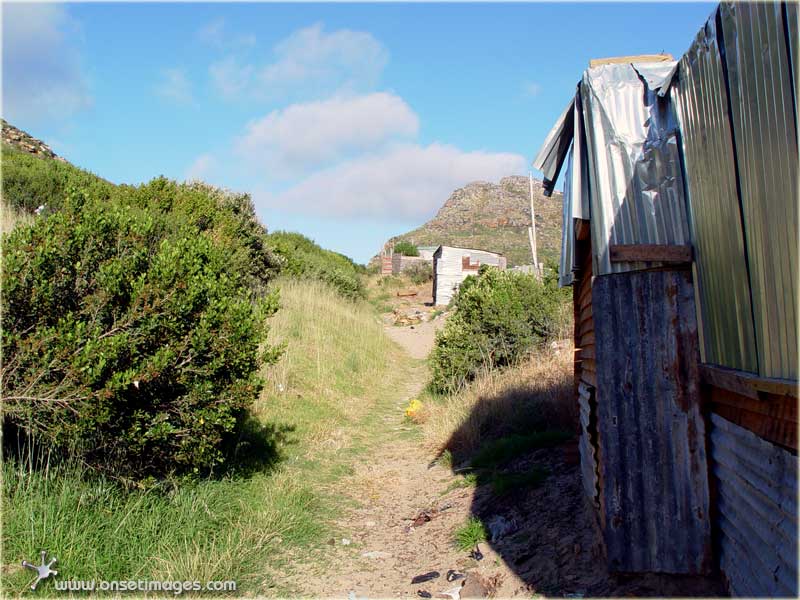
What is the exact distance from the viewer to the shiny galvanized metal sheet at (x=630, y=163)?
4.48 m

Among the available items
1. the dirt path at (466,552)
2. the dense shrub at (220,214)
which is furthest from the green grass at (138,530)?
the dense shrub at (220,214)

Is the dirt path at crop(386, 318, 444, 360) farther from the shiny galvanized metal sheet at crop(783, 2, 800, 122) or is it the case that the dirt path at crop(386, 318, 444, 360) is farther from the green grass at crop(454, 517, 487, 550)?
the shiny galvanized metal sheet at crop(783, 2, 800, 122)

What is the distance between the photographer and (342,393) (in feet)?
37.9

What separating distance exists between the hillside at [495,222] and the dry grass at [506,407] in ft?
114

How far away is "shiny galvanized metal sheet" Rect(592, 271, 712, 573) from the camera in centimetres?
395

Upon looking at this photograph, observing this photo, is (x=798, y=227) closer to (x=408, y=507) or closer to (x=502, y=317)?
(x=408, y=507)

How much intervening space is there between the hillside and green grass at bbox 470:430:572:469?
3711 centimetres

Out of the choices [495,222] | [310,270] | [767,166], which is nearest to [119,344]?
[767,166]

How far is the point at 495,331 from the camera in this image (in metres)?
11.6

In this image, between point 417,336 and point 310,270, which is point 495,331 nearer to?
point 310,270

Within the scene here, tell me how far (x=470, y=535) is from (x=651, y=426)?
7.64ft

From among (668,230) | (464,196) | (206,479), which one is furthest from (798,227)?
(464,196)

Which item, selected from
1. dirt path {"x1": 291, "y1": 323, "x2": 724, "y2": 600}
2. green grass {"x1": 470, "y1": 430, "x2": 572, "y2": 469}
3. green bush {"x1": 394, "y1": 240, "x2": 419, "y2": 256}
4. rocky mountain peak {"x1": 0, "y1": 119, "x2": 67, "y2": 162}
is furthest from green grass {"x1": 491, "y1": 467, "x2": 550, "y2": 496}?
green bush {"x1": 394, "y1": 240, "x2": 419, "y2": 256}

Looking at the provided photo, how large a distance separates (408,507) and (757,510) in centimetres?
440
